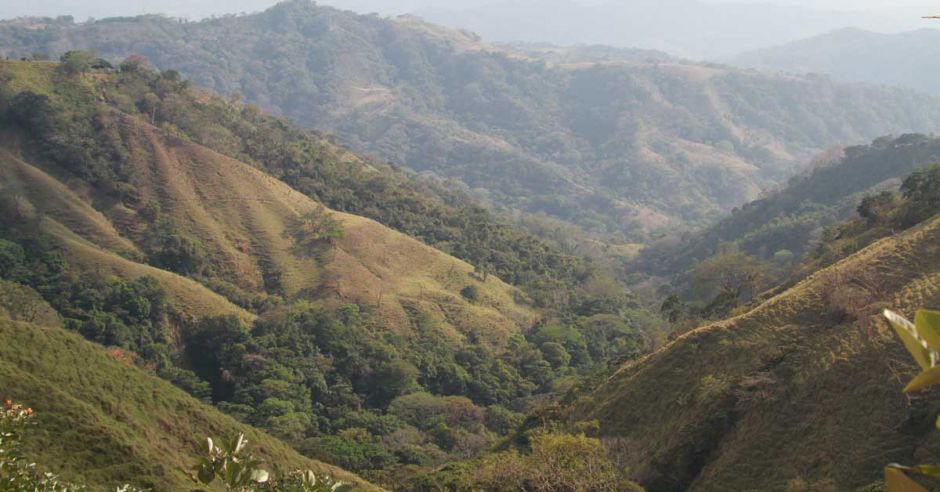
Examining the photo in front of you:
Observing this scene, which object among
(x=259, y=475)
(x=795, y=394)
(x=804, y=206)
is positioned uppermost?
(x=259, y=475)

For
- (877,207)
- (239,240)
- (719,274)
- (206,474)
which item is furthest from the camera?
(239,240)

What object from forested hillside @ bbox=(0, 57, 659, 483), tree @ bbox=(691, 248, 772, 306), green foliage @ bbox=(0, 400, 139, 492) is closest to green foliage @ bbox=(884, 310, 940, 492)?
green foliage @ bbox=(0, 400, 139, 492)

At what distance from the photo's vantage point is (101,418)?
27062 millimetres

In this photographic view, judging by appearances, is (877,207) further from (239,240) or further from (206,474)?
(239,240)

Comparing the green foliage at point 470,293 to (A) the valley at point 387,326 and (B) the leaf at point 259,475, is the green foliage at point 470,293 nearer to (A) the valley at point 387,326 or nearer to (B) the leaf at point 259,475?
(A) the valley at point 387,326

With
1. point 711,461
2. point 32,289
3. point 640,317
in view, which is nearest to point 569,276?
point 640,317

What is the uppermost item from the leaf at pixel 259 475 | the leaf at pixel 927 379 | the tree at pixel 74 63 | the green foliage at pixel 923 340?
the green foliage at pixel 923 340

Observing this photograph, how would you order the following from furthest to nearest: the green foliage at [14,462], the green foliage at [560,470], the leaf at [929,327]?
the green foliage at [560,470] < the green foliage at [14,462] < the leaf at [929,327]

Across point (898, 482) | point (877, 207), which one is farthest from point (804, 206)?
point (898, 482)

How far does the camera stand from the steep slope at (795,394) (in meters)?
23.3

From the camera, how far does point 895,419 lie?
76.6 ft

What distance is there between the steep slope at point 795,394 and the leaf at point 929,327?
2096 cm

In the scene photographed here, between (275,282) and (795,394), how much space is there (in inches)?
1857

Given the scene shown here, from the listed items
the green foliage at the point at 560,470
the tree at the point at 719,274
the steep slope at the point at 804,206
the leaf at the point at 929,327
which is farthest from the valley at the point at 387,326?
the steep slope at the point at 804,206
